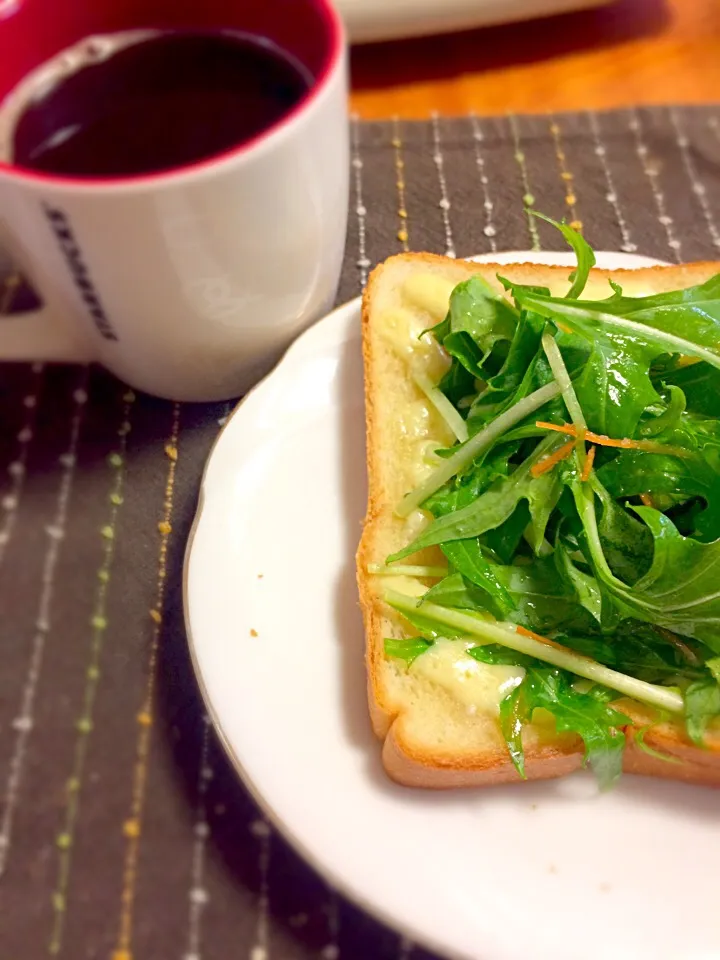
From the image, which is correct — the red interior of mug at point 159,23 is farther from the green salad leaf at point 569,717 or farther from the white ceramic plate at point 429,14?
the green salad leaf at point 569,717

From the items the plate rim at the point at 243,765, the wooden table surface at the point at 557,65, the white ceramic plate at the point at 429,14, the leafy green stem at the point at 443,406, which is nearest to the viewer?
the plate rim at the point at 243,765

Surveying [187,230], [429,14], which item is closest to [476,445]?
[187,230]

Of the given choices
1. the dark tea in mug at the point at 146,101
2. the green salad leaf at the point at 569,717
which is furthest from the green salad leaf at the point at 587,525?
the dark tea in mug at the point at 146,101

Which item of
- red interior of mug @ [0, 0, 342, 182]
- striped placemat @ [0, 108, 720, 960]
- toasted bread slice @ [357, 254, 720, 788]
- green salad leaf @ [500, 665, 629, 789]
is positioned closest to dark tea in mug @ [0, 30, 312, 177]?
red interior of mug @ [0, 0, 342, 182]

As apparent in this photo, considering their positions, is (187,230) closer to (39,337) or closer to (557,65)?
A: (39,337)

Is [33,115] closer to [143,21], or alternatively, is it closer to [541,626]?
[143,21]

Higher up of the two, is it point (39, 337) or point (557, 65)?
point (39, 337)
